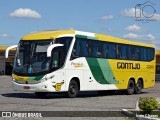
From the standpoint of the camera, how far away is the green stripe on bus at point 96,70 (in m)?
23.1

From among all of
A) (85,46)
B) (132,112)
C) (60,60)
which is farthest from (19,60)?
(132,112)

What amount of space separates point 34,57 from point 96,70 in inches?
174

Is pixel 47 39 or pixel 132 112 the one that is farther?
pixel 47 39

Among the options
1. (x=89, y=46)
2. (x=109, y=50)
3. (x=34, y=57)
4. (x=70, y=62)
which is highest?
(x=89, y=46)

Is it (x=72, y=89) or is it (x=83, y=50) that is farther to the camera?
(x=83, y=50)

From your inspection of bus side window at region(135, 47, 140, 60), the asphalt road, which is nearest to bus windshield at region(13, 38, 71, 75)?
the asphalt road

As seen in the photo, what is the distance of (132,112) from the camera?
1396 centimetres

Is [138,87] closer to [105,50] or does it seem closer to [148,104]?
[105,50]

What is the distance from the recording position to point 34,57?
20578 mm

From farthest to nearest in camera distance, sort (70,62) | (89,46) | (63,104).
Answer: (89,46) → (70,62) → (63,104)

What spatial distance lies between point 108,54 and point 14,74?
20.0 feet

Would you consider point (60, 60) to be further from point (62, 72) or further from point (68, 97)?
point (68, 97)

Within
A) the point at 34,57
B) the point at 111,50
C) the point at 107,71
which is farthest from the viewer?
the point at 111,50

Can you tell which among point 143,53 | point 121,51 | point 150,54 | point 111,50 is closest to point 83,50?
point 111,50
